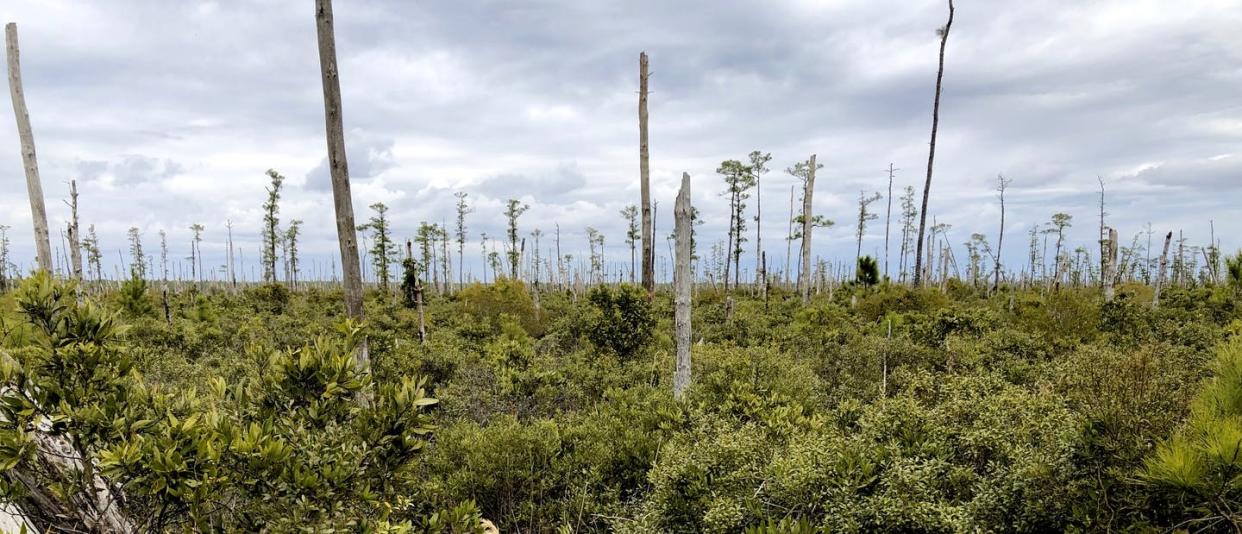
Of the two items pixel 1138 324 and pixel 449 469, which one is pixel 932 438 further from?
pixel 1138 324

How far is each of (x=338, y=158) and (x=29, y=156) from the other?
27.0ft

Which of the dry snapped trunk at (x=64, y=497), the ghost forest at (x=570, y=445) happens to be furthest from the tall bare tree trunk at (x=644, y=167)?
the dry snapped trunk at (x=64, y=497)

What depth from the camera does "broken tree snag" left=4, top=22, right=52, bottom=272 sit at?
381 inches

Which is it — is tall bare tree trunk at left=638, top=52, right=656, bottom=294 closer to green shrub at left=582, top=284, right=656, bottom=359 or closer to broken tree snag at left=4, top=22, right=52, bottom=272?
green shrub at left=582, top=284, right=656, bottom=359

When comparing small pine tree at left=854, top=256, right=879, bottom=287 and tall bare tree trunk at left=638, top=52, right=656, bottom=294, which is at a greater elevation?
tall bare tree trunk at left=638, top=52, right=656, bottom=294

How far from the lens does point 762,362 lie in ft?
24.7

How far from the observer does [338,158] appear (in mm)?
5602

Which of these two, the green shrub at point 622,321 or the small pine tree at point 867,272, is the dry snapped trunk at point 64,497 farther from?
the small pine tree at point 867,272

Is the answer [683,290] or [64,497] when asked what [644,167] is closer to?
[683,290]

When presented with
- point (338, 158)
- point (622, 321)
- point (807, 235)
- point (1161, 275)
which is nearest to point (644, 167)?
point (622, 321)

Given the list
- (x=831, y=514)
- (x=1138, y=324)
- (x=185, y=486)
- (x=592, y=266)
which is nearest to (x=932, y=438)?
(x=831, y=514)

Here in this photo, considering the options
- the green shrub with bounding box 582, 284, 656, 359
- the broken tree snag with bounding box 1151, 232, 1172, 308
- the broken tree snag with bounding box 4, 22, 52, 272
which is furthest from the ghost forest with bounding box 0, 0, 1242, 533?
the broken tree snag with bounding box 1151, 232, 1172, 308

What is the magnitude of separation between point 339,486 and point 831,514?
255 cm

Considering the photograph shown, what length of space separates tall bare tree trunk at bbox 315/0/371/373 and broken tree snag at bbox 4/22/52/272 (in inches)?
306
